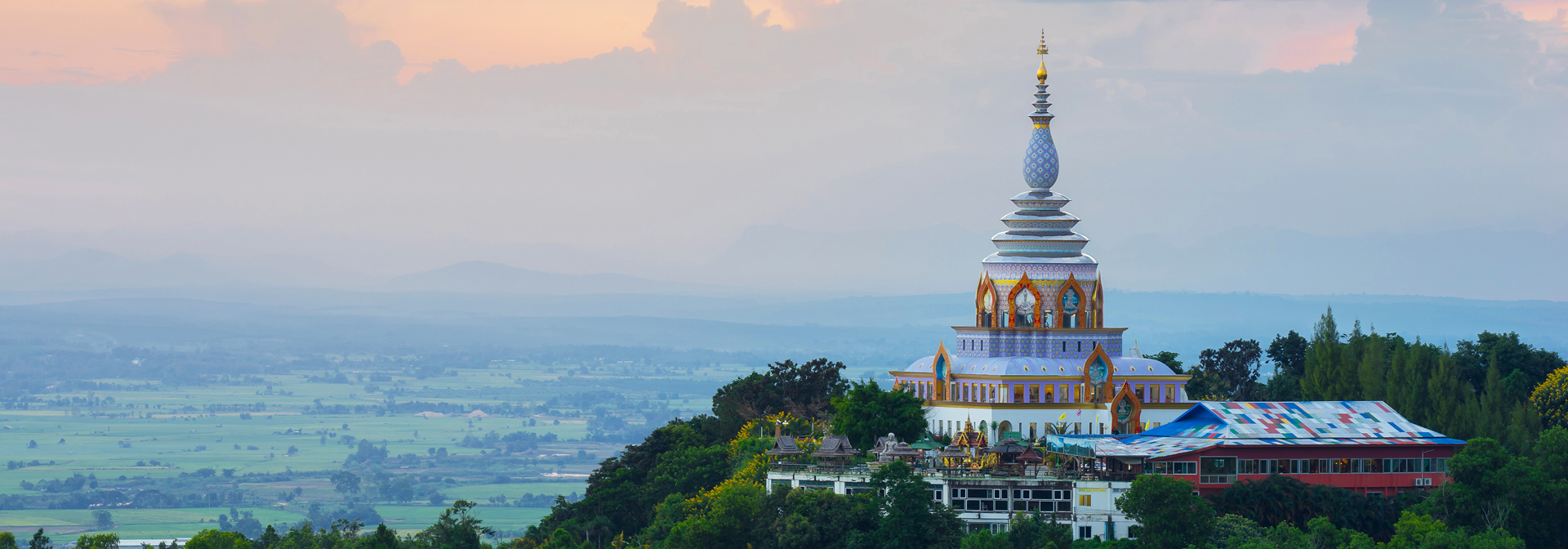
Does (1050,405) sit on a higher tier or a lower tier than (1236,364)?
lower

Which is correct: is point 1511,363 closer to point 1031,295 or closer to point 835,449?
point 1031,295

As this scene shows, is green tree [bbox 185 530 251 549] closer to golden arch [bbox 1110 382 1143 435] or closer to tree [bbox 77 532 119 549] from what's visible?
tree [bbox 77 532 119 549]

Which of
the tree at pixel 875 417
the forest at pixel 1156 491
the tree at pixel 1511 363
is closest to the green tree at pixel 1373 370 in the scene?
the forest at pixel 1156 491

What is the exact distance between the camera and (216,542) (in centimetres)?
8162

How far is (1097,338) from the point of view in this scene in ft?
274

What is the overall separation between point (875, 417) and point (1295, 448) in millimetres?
16724

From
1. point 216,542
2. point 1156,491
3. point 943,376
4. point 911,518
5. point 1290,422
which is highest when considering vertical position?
point 943,376

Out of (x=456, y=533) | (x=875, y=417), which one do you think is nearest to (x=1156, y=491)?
(x=875, y=417)

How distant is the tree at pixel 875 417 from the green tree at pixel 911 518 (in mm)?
10588

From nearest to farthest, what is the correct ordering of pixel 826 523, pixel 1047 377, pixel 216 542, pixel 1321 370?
pixel 826 523 < pixel 1047 377 < pixel 216 542 < pixel 1321 370

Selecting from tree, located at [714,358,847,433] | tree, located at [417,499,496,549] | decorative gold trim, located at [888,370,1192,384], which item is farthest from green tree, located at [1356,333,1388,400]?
tree, located at [417,499,496,549]

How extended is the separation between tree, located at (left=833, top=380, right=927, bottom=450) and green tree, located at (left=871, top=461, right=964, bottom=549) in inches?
417

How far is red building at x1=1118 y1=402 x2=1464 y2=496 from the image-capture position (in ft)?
230

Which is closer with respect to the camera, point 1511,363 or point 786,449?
point 786,449
